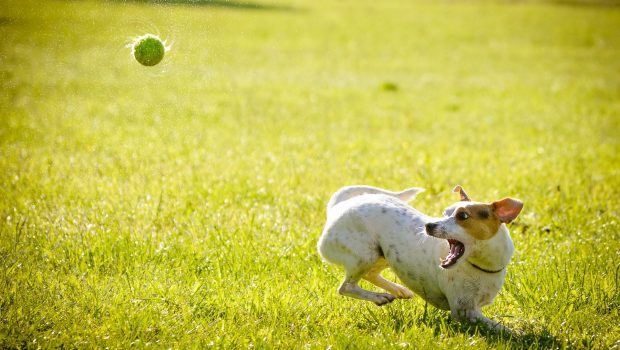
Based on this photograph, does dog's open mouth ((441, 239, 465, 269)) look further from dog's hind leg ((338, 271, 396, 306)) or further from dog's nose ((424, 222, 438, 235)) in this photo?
dog's hind leg ((338, 271, 396, 306))

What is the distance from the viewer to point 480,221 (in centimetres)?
377

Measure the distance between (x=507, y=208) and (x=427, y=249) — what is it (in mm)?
568

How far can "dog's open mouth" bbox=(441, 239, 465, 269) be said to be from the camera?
3750 millimetres

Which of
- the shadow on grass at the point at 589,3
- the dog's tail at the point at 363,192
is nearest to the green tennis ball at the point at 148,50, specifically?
the dog's tail at the point at 363,192

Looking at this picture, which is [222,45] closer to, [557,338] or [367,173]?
[367,173]

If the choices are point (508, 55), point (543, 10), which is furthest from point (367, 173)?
point (543, 10)

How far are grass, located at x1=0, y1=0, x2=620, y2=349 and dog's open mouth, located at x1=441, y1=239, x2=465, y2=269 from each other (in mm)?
383

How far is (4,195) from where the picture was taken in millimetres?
6016

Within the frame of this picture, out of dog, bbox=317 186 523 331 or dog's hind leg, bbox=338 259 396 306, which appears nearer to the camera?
dog, bbox=317 186 523 331

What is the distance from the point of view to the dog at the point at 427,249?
3771mm

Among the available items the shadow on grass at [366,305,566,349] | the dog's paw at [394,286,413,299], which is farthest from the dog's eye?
the dog's paw at [394,286,413,299]

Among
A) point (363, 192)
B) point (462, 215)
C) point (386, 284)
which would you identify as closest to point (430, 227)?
point (462, 215)

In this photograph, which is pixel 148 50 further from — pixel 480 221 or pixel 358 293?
pixel 480 221

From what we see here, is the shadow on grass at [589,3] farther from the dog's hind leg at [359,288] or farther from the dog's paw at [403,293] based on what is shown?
the dog's hind leg at [359,288]
